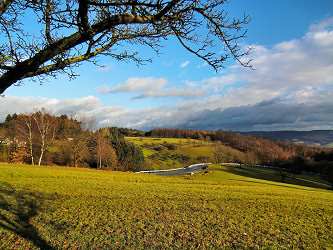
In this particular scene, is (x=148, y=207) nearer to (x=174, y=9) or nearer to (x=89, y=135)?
(x=174, y=9)

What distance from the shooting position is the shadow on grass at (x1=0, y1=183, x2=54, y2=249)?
5691 mm

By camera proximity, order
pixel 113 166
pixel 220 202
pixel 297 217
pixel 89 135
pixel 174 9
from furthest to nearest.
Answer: pixel 113 166 → pixel 89 135 → pixel 220 202 → pixel 297 217 → pixel 174 9

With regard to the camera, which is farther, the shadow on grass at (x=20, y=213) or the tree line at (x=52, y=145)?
the tree line at (x=52, y=145)

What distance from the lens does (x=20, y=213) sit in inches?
291

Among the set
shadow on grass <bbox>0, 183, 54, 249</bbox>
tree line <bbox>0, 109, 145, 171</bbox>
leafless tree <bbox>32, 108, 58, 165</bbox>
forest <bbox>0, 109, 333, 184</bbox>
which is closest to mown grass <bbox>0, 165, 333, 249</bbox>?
shadow on grass <bbox>0, 183, 54, 249</bbox>

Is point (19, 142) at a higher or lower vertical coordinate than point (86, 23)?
lower

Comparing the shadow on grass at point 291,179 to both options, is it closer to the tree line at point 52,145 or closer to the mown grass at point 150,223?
the tree line at point 52,145

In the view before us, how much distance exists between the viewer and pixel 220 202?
10719 mm

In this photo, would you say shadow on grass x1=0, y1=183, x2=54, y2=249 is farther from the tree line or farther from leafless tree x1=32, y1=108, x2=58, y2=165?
the tree line

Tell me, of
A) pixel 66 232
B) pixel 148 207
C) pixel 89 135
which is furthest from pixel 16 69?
pixel 89 135

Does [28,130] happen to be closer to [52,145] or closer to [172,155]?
[52,145]

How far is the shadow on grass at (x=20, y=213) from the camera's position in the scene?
5691mm

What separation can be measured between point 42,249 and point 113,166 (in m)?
48.1

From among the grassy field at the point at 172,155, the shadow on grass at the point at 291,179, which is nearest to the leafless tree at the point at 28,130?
the grassy field at the point at 172,155
